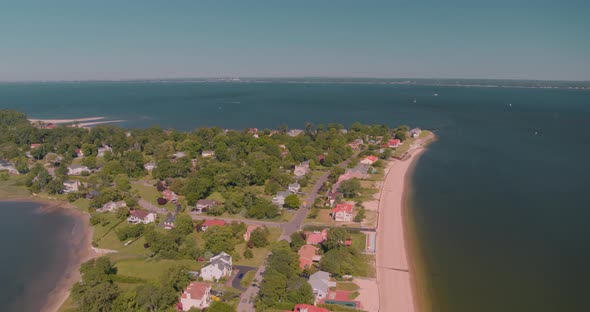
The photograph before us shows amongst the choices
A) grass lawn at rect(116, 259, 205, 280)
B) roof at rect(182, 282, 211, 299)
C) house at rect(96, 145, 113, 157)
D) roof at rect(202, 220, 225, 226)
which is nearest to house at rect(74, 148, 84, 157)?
house at rect(96, 145, 113, 157)

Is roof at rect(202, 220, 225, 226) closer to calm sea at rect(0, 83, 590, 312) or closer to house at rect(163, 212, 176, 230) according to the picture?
house at rect(163, 212, 176, 230)

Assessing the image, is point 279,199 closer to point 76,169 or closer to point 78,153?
point 76,169

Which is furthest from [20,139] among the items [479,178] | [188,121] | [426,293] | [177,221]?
[479,178]

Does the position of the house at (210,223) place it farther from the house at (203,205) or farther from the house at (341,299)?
the house at (341,299)

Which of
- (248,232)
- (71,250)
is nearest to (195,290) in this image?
(248,232)

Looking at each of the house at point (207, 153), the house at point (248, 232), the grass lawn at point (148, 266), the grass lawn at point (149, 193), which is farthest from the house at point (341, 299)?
the house at point (207, 153)

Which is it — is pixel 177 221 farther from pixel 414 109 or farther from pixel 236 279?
pixel 414 109
